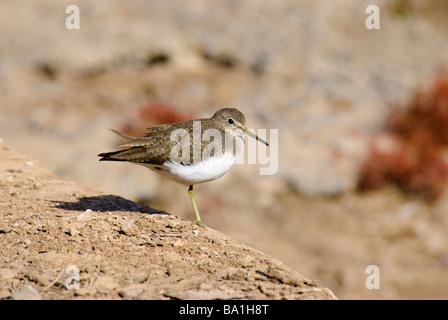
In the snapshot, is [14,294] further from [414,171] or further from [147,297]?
[414,171]

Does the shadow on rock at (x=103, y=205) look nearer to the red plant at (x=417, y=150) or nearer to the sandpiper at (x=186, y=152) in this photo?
the sandpiper at (x=186, y=152)

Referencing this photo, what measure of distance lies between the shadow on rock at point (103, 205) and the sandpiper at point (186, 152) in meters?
0.55

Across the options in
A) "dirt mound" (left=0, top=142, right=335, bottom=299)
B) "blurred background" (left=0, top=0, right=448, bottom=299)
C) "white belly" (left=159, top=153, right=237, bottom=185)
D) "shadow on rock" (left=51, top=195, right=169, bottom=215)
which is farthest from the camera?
"blurred background" (left=0, top=0, right=448, bottom=299)

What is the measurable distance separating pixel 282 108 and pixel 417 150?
376cm

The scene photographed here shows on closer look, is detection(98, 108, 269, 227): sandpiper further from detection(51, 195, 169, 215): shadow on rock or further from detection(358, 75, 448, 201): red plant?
detection(358, 75, 448, 201): red plant

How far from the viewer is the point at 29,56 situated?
1786 centimetres

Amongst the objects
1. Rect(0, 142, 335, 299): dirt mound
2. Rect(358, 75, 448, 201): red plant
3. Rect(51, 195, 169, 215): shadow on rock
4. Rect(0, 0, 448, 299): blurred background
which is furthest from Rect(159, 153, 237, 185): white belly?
Rect(358, 75, 448, 201): red plant

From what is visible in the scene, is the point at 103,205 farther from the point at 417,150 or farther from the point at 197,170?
the point at 417,150

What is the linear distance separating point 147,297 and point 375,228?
9.10m

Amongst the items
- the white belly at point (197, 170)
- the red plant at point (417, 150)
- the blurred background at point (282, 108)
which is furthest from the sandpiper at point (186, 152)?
the red plant at point (417, 150)

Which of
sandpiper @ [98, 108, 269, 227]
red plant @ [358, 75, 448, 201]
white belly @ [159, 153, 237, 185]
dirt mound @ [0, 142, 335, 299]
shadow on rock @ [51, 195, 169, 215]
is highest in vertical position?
red plant @ [358, 75, 448, 201]

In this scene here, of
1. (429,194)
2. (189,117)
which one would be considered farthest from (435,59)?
(189,117)

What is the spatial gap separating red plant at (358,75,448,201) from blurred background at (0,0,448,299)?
37mm

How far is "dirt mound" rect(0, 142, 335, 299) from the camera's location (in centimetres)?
511
